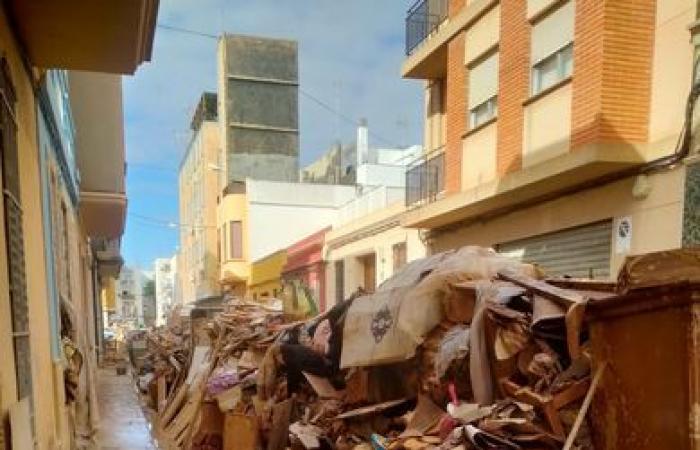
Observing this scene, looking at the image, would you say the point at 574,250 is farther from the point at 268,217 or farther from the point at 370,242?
the point at 268,217

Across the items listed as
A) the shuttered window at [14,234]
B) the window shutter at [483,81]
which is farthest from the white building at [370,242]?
the shuttered window at [14,234]

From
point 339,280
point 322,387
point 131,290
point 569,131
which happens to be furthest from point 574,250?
point 131,290

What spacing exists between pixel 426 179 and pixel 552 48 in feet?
15.8

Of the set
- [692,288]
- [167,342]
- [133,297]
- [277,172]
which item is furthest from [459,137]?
[133,297]

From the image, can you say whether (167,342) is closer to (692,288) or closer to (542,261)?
(542,261)

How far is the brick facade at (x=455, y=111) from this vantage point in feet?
38.7

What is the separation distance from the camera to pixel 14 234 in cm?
349

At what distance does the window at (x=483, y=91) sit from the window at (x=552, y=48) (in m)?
1.24

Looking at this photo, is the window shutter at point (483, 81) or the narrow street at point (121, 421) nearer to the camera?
the narrow street at point (121, 421)

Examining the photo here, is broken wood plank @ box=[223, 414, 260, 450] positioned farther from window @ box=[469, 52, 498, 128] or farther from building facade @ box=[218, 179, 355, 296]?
building facade @ box=[218, 179, 355, 296]

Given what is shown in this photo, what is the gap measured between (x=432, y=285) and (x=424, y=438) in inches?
61.4

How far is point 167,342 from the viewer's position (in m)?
19.7

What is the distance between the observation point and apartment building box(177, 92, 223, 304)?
37.9m

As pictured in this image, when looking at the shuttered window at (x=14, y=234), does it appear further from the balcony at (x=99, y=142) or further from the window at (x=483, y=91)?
the window at (x=483, y=91)
